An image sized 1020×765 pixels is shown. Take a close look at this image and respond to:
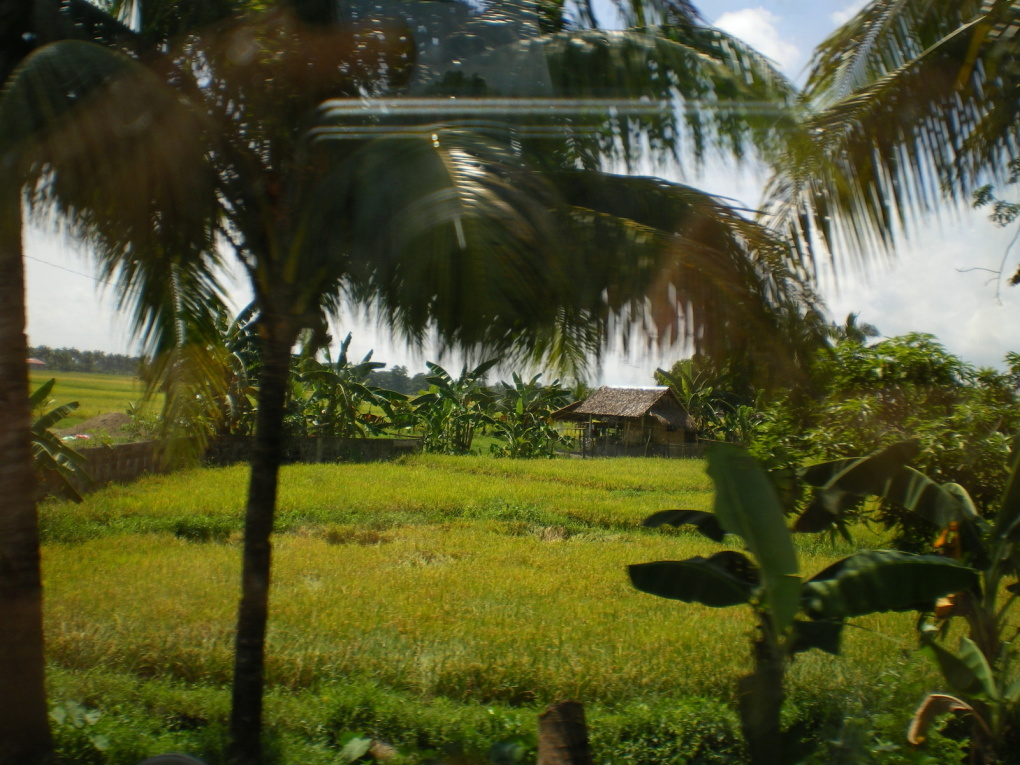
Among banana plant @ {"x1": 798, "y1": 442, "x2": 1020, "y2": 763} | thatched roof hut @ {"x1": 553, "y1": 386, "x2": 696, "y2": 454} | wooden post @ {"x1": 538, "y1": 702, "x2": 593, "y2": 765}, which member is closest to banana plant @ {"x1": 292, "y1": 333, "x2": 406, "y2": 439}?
thatched roof hut @ {"x1": 553, "y1": 386, "x2": 696, "y2": 454}

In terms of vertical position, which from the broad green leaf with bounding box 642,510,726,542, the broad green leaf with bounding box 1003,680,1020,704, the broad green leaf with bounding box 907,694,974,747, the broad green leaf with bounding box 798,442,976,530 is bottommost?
the broad green leaf with bounding box 907,694,974,747

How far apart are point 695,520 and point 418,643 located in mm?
2590

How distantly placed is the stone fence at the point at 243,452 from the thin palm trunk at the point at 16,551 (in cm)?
952

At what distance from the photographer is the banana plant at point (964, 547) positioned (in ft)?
13.2

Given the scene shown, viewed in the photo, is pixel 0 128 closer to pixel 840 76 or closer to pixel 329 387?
pixel 840 76

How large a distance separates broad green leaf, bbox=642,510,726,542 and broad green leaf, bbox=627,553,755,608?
0.99ft

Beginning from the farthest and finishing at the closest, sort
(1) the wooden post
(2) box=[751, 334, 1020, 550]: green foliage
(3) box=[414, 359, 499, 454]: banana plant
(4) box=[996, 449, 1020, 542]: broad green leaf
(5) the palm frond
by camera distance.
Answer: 1. (3) box=[414, 359, 499, 454]: banana plant
2. (2) box=[751, 334, 1020, 550]: green foliage
3. (4) box=[996, 449, 1020, 542]: broad green leaf
4. (5) the palm frond
5. (1) the wooden post

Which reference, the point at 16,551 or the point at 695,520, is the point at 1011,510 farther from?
the point at 16,551

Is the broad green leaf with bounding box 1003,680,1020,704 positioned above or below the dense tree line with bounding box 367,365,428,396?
below

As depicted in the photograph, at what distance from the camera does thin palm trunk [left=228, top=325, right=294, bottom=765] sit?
3625 mm

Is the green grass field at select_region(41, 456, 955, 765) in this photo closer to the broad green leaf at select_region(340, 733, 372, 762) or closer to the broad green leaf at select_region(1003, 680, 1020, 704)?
the broad green leaf at select_region(340, 733, 372, 762)

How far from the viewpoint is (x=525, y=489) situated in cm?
1341

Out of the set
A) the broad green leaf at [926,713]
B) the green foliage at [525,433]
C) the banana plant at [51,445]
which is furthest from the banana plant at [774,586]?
the green foliage at [525,433]

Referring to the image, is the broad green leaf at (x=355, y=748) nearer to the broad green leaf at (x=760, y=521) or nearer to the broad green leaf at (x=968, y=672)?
the broad green leaf at (x=760, y=521)
